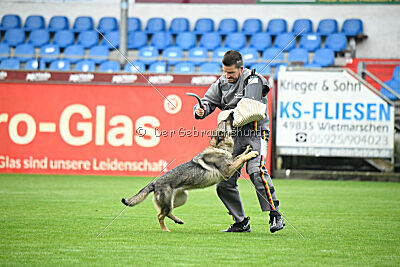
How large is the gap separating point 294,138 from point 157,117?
3.07 m

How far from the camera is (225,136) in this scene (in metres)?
6.20

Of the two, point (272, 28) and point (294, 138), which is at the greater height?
point (272, 28)

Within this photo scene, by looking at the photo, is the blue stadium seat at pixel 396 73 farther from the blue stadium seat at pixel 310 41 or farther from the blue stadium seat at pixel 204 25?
the blue stadium seat at pixel 204 25

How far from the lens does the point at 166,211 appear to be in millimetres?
5973

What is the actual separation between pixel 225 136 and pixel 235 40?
12.9 meters

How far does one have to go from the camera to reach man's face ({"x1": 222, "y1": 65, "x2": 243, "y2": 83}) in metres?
6.11

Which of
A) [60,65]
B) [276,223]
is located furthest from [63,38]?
[276,223]

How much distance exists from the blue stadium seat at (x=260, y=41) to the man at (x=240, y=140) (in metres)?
12.4

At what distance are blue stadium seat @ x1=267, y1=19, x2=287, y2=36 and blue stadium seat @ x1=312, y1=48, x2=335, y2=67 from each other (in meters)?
1.54

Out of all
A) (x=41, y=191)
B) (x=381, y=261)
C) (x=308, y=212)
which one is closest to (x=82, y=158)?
(x=41, y=191)

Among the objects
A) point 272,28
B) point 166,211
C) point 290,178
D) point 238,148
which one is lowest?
point 290,178

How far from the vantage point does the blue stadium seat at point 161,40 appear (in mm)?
19031

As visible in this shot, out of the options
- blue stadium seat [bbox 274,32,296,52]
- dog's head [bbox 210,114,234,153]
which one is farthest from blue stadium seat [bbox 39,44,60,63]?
dog's head [bbox 210,114,234,153]

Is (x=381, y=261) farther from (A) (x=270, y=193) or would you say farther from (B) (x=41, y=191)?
(B) (x=41, y=191)
